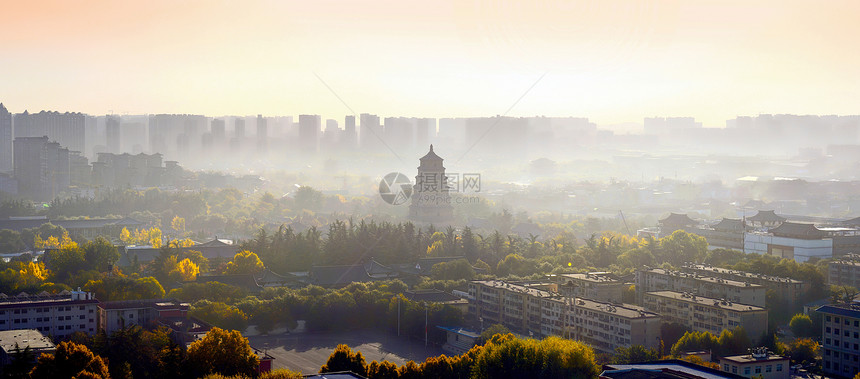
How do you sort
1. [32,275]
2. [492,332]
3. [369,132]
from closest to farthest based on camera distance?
[492,332]
[32,275]
[369,132]

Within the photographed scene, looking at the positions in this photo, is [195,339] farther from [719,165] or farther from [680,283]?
[719,165]

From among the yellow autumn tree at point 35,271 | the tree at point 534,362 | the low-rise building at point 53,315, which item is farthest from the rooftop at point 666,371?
the yellow autumn tree at point 35,271

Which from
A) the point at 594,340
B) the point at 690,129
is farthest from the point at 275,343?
the point at 690,129

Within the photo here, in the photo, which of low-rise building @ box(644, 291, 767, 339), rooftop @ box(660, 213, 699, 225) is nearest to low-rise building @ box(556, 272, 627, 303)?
low-rise building @ box(644, 291, 767, 339)

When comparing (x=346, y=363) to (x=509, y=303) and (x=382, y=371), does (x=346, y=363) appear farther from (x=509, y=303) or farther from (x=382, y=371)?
(x=509, y=303)

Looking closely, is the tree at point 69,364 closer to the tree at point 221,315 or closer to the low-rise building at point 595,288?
the tree at point 221,315

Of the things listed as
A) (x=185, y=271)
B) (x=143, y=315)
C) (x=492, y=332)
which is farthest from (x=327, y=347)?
(x=185, y=271)
